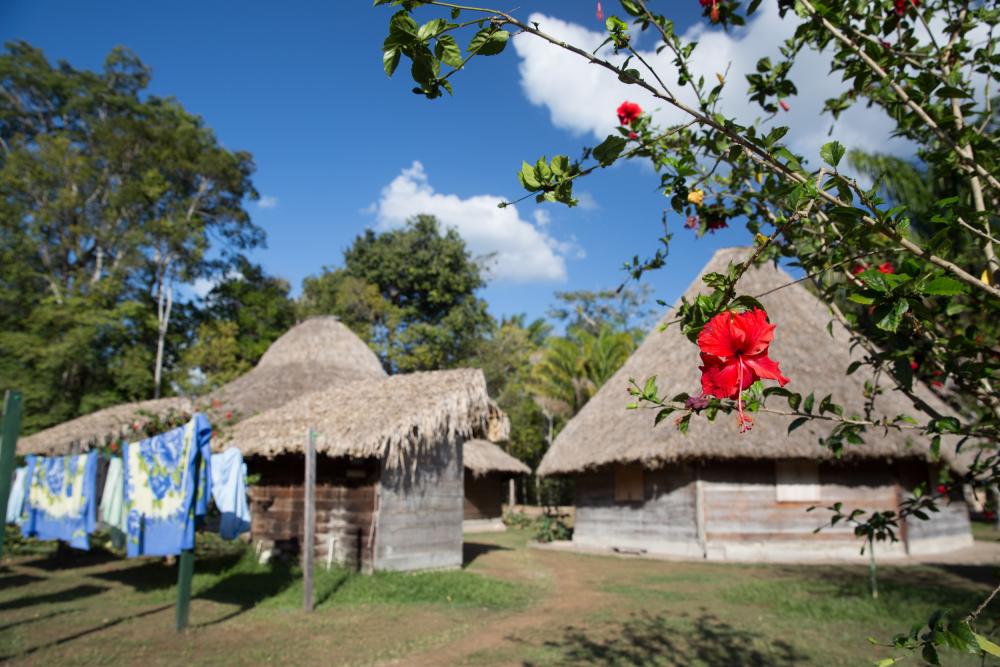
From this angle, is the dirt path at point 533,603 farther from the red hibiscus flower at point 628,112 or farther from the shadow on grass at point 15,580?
the shadow on grass at point 15,580

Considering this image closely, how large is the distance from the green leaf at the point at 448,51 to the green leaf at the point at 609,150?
402mm

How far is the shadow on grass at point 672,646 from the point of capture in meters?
4.85

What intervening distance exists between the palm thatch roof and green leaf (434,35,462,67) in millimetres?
12872

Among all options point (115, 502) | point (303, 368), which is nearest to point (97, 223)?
point (303, 368)

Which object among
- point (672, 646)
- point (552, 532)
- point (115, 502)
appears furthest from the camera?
point (552, 532)

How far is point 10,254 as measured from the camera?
19.0 m

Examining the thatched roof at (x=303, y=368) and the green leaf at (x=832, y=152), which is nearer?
the green leaf at (x=832, y=152)

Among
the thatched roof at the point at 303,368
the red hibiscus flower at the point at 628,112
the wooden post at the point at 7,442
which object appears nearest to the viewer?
the red hibiscus flower at the point at 628,112

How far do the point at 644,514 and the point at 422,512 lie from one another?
5592mm

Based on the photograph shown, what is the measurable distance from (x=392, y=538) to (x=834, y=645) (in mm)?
5972

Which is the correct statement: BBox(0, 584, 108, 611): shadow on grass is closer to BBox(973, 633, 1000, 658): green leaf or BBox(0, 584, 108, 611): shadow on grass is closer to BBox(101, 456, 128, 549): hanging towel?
BBox(101, 456, 128, 549): hanging towel

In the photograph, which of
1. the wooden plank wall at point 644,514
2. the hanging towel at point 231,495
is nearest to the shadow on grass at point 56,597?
the hanging towel at point 231,495

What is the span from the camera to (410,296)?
28.0m

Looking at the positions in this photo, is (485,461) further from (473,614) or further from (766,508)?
(473,614)
